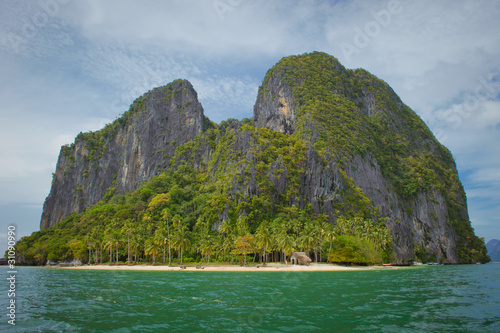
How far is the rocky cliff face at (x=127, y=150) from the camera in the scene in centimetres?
15325

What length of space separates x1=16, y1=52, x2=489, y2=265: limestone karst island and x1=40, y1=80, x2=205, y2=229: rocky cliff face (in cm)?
65

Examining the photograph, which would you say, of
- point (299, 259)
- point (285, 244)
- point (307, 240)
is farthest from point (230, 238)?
point (307, 240)

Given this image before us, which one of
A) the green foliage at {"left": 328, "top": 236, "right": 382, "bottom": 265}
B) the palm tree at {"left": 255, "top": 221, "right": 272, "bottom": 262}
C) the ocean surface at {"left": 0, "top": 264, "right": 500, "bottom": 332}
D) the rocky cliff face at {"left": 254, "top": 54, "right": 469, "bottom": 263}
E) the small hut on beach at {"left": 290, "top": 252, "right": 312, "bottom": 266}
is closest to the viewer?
the ocean surface at {"left": 0, "top": 264, "right": 500, "bottom": 332}

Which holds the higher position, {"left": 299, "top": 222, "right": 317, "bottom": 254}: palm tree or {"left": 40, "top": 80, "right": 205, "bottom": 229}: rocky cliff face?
{"left": 40, "top": 80, "right": 205, "bottom": 229}: rocky cliff face

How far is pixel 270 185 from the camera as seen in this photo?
98812 mm

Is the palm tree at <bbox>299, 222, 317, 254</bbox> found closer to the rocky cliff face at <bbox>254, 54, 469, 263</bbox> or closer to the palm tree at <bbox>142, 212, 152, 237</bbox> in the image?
the rocky cliff face at <bbox>254, 54, 469, 263</bbox>

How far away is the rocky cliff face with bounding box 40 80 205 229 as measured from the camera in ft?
503

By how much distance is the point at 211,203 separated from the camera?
9569cm

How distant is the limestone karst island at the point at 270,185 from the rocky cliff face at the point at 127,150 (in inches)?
25.5

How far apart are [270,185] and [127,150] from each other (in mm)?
93890

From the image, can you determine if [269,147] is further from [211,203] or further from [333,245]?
[333,245]

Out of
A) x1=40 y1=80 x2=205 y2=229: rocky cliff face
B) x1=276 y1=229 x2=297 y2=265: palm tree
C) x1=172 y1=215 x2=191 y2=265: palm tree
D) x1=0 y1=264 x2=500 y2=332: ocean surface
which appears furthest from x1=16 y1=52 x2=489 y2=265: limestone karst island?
x1=0 y1=264 x2=500 y2=332: ocean surface

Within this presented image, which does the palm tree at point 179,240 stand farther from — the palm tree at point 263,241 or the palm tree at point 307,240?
the palm tree at point 307,240

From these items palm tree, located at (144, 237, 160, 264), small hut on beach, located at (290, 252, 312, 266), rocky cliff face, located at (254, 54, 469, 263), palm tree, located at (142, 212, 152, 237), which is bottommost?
small hut on beach, located at (290, 252, 312, 266)
